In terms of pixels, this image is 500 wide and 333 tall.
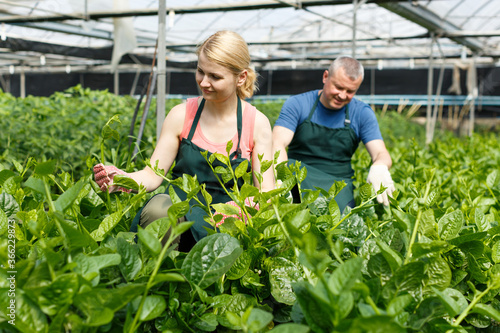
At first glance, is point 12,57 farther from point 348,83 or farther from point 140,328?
point 140,328

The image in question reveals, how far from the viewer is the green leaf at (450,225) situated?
117 cm

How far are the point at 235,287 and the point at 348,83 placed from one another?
6.55ft

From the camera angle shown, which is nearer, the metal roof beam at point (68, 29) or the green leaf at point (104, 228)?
the green leaf at point (104, 228)

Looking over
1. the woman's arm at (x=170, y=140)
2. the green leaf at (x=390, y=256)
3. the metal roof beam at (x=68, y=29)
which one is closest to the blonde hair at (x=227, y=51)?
the woman's arm at (x=170, y=140)

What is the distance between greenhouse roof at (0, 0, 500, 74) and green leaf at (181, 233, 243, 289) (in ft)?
16.0

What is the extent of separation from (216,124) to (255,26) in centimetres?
1242

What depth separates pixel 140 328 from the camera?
3.24 ft

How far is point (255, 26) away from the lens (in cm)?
1400

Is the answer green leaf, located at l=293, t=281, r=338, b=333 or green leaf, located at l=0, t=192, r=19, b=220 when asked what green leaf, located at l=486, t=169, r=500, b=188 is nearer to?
green leaf, located at l=293, t=281, r=338, b=333

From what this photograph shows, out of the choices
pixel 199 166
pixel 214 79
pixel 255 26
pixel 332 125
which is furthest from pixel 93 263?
Result: pixel 255 26

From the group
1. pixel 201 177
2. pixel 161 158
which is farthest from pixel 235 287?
pixel 161 158

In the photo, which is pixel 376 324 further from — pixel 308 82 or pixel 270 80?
pixel 270 80

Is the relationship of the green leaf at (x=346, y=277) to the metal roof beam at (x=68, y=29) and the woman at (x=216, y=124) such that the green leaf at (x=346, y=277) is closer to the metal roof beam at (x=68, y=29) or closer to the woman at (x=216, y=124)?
the woman at (x=216, y=124)

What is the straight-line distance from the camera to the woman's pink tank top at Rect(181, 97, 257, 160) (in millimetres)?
2109
